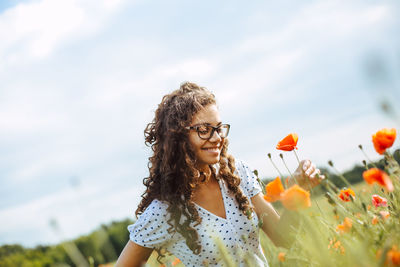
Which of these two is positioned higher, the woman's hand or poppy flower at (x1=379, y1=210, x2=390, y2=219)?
the woman's hand

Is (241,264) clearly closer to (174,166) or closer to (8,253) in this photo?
(174,166)

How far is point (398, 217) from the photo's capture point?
1.69 meters

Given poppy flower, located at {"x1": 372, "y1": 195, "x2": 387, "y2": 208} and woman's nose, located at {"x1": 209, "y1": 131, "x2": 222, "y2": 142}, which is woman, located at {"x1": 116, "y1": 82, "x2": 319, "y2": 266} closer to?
woman's nose, located at {"x1": 209, "y1": 131, "x2": 222, "y2": 142}

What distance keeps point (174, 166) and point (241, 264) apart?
80 centimetres

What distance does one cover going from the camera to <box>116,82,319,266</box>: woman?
247 cm

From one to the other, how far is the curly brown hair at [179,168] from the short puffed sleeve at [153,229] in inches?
1.9

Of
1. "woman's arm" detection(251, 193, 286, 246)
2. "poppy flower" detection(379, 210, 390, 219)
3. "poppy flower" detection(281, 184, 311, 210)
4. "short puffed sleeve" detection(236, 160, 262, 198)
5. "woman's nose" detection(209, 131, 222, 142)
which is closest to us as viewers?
"poppy flower" detection(281, 184, 311, 210)

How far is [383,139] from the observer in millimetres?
1760

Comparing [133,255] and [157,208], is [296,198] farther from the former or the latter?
[133,255]

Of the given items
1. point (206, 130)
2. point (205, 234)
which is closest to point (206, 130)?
point (206, 130)

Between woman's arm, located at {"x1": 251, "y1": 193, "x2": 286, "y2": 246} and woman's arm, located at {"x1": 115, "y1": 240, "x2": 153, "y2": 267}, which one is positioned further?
→ woman's arm, located at {"x1": 251, "y1": 193, "x2": 286, "y2": 246}

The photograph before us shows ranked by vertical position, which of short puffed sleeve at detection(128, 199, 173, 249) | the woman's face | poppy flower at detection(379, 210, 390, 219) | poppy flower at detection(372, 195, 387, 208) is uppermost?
the woman's face

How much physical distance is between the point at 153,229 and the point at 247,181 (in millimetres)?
823

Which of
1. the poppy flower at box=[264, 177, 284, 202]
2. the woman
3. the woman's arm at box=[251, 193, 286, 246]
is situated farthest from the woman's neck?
the poppy flower at box=[264, 177, 284, 202]
